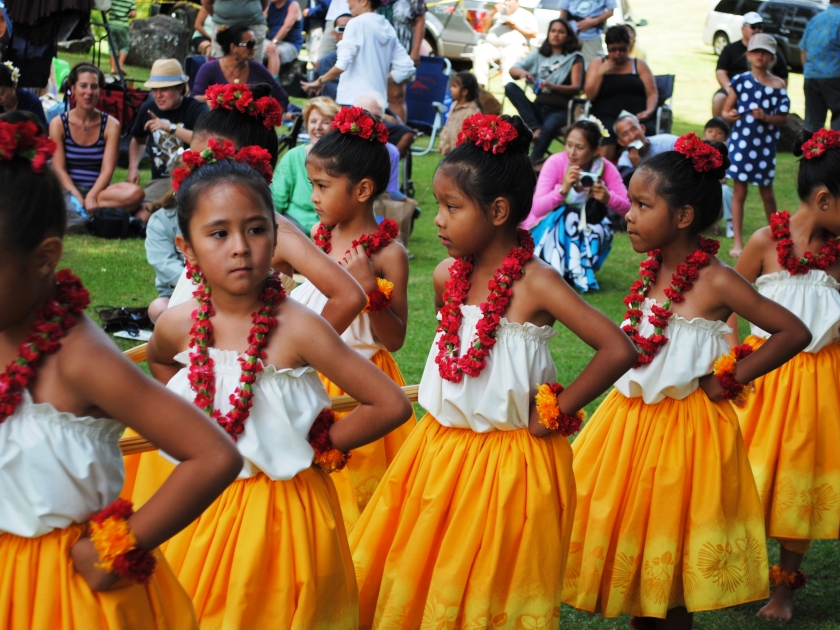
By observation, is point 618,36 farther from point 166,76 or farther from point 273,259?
point 273,259

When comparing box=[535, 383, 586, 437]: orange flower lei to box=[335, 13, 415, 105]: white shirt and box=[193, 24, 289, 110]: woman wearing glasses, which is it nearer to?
box=[193, 24, 289, 110]: woman wearing glasses

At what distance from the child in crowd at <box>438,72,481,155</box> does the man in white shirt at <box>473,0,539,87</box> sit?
3992 mm

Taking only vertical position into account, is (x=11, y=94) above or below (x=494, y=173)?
below

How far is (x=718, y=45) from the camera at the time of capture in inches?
1070

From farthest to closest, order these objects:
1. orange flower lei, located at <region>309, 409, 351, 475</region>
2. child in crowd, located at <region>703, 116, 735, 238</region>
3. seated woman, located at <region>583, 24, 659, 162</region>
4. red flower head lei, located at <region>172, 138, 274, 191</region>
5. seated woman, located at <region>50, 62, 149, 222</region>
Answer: seated woman, located at <region>583, 24, 659, 162</region>
child in crowd, located at <region>703, 116, 735, 238</region>
seated woman, located at <region>50, 62, 149, 222</region>
red flower head lei, located at <region>172, 138, 274, 191</region>
orange flower lei, located at <region>309, 409, 351, 475</region>

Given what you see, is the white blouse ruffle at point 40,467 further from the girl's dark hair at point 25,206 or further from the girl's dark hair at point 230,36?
the girl's dark hair at point 230,36

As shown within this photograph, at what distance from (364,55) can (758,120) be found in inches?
191

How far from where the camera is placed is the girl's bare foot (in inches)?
168

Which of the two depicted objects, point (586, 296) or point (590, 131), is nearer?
point (590, 131)

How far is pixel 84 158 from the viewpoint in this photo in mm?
10609

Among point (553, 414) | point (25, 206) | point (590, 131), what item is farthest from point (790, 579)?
point (590, 131)

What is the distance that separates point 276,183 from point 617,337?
3775 millimetres

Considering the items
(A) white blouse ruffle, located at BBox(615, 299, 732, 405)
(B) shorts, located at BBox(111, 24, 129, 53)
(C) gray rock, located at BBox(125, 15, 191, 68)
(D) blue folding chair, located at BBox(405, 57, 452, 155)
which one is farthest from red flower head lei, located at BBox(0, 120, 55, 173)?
(C) gray rock, located at BBox(125, 15, 191, 68)

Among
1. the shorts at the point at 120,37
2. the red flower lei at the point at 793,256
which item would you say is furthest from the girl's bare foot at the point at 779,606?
the shorts at the point at 120,37
